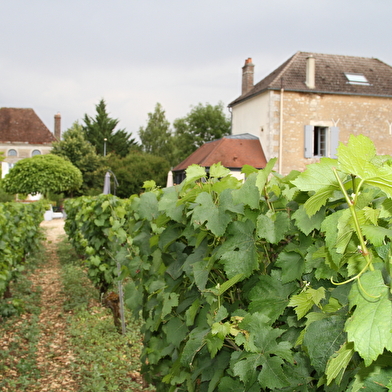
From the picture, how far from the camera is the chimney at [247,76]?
23.9 metres

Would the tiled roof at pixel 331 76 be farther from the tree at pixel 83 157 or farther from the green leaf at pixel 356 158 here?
the tree at pixel 83 157

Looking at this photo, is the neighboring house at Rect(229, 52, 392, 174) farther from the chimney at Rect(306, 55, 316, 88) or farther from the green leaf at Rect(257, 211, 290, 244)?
the green leaf at Rect(257, 211, 290, 244)

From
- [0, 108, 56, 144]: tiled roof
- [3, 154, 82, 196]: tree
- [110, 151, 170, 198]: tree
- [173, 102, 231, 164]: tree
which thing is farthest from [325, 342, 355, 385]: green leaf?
[0, 108, 56, 144]: tiled roof

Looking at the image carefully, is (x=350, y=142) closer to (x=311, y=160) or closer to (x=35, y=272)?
(x=35, y=272)

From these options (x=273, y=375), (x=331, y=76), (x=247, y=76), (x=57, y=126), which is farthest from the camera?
(x=57, y=126)

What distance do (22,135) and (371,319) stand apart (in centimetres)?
5198

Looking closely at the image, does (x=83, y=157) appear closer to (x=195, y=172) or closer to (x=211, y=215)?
(x=195, y=172)

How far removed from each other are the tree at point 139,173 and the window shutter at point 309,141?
69.2ft

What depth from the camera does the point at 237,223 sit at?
168 cm

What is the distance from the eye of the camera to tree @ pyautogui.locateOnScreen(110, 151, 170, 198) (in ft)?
131

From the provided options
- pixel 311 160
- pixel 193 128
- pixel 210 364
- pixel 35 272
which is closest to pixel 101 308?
pixel 35 272

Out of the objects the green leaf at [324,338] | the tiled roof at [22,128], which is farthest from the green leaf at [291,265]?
the tiled roof at [22,128]

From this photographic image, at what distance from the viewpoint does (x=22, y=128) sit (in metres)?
49.2

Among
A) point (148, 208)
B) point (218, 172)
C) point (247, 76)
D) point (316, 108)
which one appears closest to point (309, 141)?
point (316, 108)
